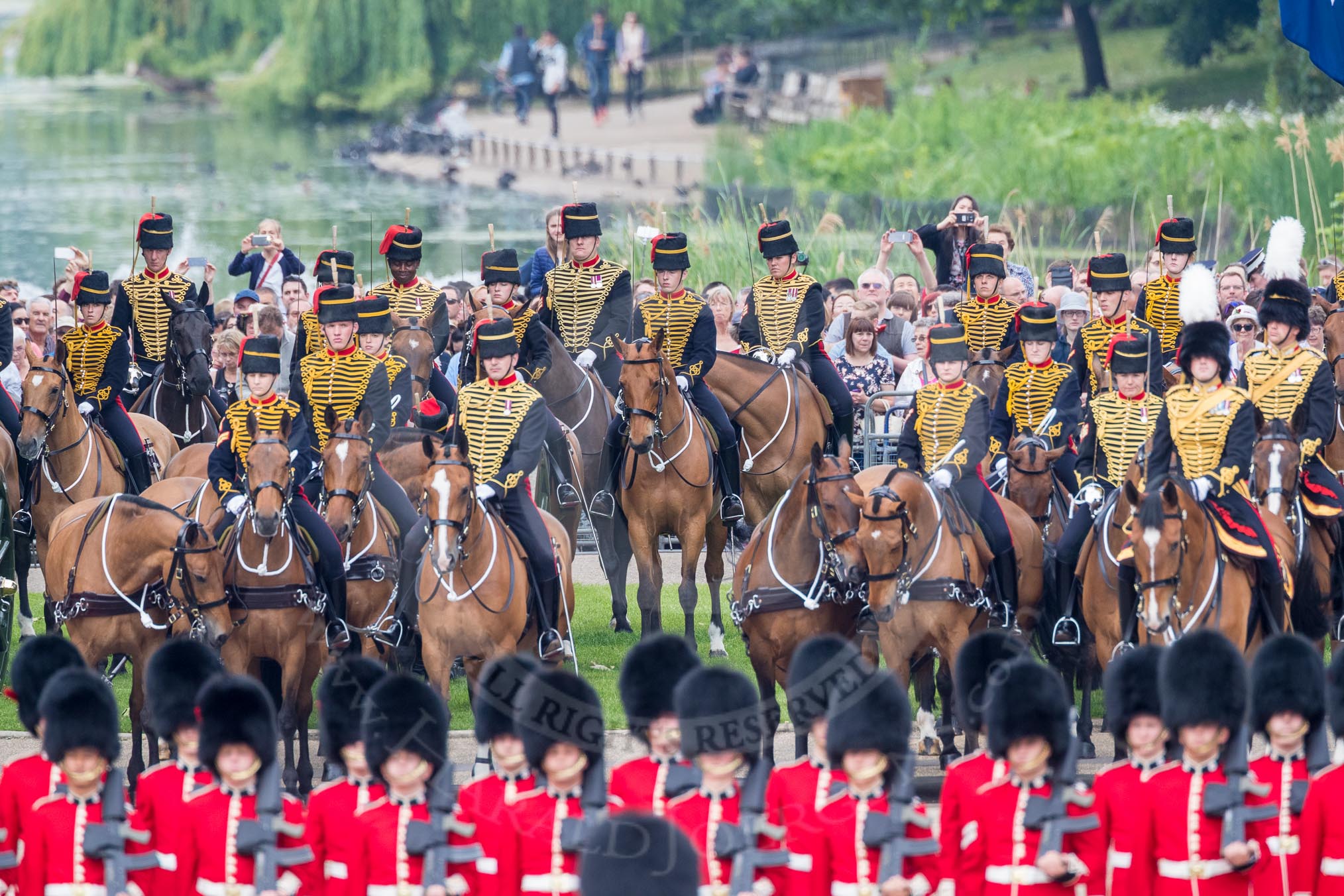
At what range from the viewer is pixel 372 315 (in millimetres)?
15352

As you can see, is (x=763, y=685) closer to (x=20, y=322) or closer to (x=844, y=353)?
(x=844, y=353)

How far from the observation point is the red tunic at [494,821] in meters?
9.90

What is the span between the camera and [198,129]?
52.4 m

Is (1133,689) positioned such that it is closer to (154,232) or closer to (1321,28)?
(154,232)

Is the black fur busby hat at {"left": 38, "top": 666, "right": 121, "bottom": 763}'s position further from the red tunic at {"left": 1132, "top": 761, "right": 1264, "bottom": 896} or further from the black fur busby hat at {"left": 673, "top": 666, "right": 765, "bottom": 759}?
the red tunic at {"left": 1132, "top": 761, "right": 1264, "bottom": 896}

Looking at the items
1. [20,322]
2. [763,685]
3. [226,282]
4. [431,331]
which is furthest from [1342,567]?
[226,282]

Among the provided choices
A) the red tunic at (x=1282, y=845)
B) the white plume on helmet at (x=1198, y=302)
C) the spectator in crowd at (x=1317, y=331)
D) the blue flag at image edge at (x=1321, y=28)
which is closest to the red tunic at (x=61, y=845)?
the red tunic at (x=1282, y=845)

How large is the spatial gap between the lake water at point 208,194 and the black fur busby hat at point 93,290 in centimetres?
754

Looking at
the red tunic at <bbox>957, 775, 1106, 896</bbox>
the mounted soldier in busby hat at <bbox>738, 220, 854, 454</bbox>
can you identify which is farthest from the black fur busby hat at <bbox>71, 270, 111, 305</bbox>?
the red tunic at <bbox>957, 775, 1106, 896</bbox>

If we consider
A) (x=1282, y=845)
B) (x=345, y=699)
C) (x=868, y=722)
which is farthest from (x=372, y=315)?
(x=1282, y=845)

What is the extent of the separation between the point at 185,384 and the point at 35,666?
7.60 m

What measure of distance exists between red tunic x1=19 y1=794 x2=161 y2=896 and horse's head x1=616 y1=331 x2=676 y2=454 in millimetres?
6150

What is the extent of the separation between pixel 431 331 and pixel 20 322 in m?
3.70

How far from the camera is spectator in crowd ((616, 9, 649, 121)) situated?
4600 cm
